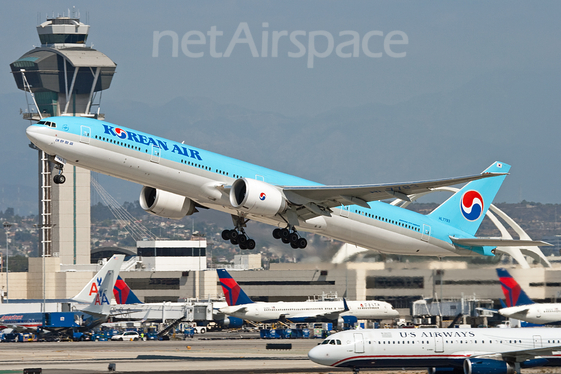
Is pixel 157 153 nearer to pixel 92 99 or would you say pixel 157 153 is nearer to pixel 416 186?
pixel 416 186

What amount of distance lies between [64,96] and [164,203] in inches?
4534

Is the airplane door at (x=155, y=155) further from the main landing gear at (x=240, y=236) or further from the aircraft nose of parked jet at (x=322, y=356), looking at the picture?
the aircraft nose of parked jet at (x=322, y=356)

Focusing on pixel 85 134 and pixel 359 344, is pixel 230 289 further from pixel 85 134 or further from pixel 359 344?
pixel 85 134

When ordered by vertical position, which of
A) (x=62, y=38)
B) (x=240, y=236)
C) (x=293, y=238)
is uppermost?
(x=62, y=38)

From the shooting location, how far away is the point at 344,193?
44688 mm

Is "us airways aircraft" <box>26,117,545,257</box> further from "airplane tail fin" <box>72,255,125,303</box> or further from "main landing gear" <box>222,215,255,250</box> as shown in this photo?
"airplane tail fin" <box>72,255,125,303</box>

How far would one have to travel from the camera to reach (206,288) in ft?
391

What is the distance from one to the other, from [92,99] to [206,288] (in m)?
56.3

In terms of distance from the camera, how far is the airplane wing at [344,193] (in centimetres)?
4381

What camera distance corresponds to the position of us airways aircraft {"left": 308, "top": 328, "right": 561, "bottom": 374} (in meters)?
41.4

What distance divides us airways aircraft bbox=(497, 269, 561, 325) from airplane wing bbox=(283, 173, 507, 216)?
22456 millimetres

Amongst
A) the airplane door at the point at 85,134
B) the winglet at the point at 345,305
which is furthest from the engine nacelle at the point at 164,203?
the winglet at the point at 345,305

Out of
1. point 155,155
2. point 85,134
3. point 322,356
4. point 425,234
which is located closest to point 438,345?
point 322,356

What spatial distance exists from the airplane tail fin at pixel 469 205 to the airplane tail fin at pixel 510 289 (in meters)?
10.1
